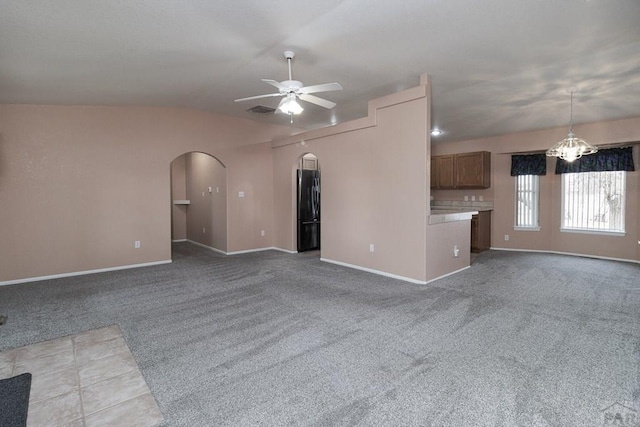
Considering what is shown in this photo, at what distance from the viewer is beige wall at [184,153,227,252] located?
6754mm

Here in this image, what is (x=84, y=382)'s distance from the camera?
7.14 ft

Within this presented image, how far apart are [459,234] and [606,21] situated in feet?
→ 10.1

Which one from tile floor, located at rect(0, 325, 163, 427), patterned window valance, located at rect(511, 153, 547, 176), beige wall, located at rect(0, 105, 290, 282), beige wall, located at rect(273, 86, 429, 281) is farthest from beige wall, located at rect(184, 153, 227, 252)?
patterned window valance, located at rect(511, 153, 547, 176)

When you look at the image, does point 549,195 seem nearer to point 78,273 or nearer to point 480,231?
point 480,231

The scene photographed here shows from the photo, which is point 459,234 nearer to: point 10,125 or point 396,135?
point 396,135

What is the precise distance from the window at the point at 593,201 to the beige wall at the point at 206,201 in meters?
7.19

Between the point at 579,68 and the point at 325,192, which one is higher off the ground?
the point at 579,68

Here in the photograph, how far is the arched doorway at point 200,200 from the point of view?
22.3ft

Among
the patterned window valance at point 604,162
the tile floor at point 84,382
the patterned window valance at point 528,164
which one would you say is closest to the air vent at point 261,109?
the tile floor at point 84,382

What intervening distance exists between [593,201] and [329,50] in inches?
246

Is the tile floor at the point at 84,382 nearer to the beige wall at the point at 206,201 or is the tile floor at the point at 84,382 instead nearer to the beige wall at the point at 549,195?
the beige wall at the point at 206,201

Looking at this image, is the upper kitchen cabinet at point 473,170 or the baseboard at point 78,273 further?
the upper kitchen cabinet at point 473,170

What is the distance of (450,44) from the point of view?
3.14 m

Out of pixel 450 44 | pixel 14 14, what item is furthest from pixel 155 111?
pixel 450 44
